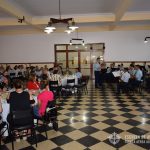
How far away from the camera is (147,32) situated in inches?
481

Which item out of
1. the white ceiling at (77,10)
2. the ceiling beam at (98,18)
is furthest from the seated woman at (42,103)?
the ceiling beam at (98,18)

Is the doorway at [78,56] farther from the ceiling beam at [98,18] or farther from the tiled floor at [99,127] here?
the tiled floor at [99,127]

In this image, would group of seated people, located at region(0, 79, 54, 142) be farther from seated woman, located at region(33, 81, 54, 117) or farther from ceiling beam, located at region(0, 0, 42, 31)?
ceiling beam, located at region(0, 0, 42, 31)

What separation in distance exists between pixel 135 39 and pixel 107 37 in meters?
1.70

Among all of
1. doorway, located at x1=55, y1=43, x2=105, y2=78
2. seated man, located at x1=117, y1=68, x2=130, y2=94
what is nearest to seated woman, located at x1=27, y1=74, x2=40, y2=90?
seated man, located at x1=117, y1=68, x2=130, y2=94

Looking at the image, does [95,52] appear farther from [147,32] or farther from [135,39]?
[147,32]

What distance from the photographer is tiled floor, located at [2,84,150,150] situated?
11.7ft

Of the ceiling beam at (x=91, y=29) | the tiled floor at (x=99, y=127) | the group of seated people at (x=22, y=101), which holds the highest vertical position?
the ceiling beam at (x=91, y=29)

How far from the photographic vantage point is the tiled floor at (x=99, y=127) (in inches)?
140

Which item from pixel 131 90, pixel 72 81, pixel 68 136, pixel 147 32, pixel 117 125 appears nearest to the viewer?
pixel 68 136

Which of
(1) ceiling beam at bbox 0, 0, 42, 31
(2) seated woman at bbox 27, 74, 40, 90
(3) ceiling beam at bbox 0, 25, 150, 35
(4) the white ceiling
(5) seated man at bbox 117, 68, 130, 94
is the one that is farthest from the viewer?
(3) ceiling beam at bbox 0, 25, 150, 35

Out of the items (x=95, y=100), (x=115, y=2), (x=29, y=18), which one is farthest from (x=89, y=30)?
(x=95, y=100)

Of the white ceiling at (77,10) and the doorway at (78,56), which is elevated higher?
the white ceiling at (77,10)

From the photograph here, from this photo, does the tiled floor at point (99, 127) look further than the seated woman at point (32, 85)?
No
